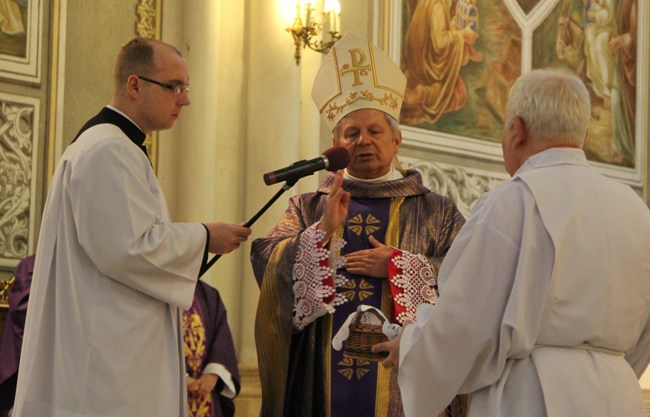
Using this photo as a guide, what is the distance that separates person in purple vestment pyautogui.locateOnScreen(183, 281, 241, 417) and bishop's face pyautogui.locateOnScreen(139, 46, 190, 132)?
92.9 inches

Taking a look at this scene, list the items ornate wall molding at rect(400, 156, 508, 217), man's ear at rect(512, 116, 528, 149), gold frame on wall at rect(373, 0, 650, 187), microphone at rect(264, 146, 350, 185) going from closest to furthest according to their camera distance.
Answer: man's ear at rect(512, 116, 528, 149) < microphone at rect(264, 146, 350, 185) < gold frame on wall at rect(373, 0, 650, 187) < ornate wall molding at rect(400, 156, 508, 217)

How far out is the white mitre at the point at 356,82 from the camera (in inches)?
195

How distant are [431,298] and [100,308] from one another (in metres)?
1.39

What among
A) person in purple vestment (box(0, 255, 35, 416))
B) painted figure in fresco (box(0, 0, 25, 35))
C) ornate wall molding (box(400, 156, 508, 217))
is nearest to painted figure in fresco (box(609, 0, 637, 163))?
Result: ornate wall molding (box(400, 156, 508, 217))

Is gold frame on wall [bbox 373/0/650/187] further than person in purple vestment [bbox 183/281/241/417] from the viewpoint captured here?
Yes

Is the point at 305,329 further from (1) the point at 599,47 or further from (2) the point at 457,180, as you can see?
(1) the point at 599,47

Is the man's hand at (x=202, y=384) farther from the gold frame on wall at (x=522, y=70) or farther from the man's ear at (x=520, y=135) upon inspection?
the man's ear at (x=520, y=135)

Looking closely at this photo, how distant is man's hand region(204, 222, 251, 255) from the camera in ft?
13.1

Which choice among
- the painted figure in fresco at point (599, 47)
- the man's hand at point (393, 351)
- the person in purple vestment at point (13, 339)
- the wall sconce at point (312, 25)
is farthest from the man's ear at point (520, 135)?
the painted figure in fresco at point (599, 47)

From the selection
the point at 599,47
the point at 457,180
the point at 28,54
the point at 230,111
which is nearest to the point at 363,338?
the point at 28,54

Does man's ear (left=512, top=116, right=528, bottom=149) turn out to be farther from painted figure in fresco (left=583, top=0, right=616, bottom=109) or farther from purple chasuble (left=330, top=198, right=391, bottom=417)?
painted figure in fresco (left=583, top=0, right=616, bottom=109)

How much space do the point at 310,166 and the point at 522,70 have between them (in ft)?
20.4

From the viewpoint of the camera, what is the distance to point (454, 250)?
3324 millimetres

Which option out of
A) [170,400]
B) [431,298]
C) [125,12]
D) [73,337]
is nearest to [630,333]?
[431,298]
